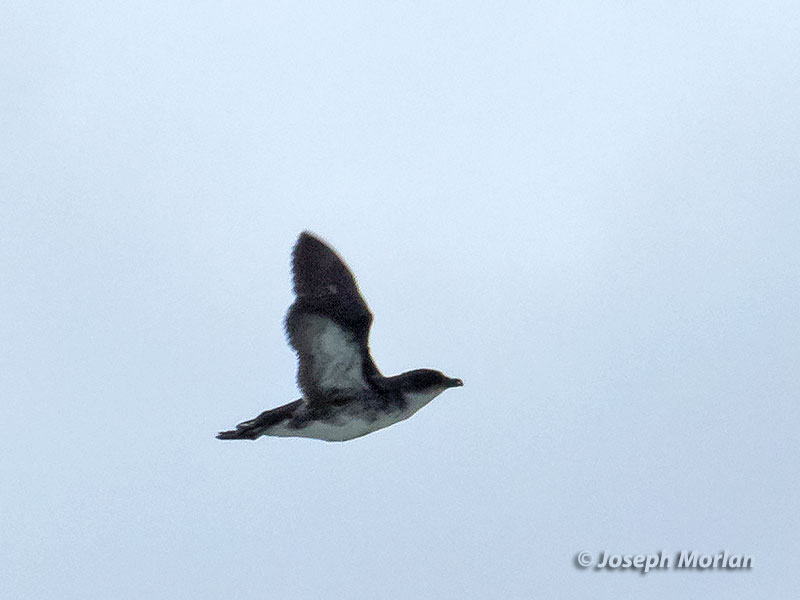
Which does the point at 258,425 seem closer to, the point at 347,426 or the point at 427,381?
the point at 347,426

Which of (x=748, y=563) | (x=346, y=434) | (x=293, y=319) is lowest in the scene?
(x=748, y=563)

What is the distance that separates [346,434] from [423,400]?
1390 millimetres

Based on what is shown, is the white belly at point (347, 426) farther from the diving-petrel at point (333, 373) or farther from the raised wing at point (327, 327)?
the raised wing at point (327, 327)

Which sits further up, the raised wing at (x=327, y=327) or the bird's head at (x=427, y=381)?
the raised wing at (x=327, y=327)

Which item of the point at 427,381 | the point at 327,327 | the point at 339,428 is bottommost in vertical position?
the point at 339,428

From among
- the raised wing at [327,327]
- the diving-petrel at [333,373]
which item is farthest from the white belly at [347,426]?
the raised wing at [327,327]

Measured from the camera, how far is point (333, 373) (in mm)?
24969

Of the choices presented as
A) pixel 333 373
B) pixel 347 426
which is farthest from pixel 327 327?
pixel 347 426

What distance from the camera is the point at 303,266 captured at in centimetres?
2514

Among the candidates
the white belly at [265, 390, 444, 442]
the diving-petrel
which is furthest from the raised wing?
the white belly at [265, 390, 444, 442]

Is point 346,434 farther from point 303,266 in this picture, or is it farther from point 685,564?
point 685,564

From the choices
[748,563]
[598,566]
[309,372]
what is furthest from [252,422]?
[748,563]

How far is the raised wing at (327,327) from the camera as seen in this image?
24.6 metres

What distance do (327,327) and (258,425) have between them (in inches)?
80.8
